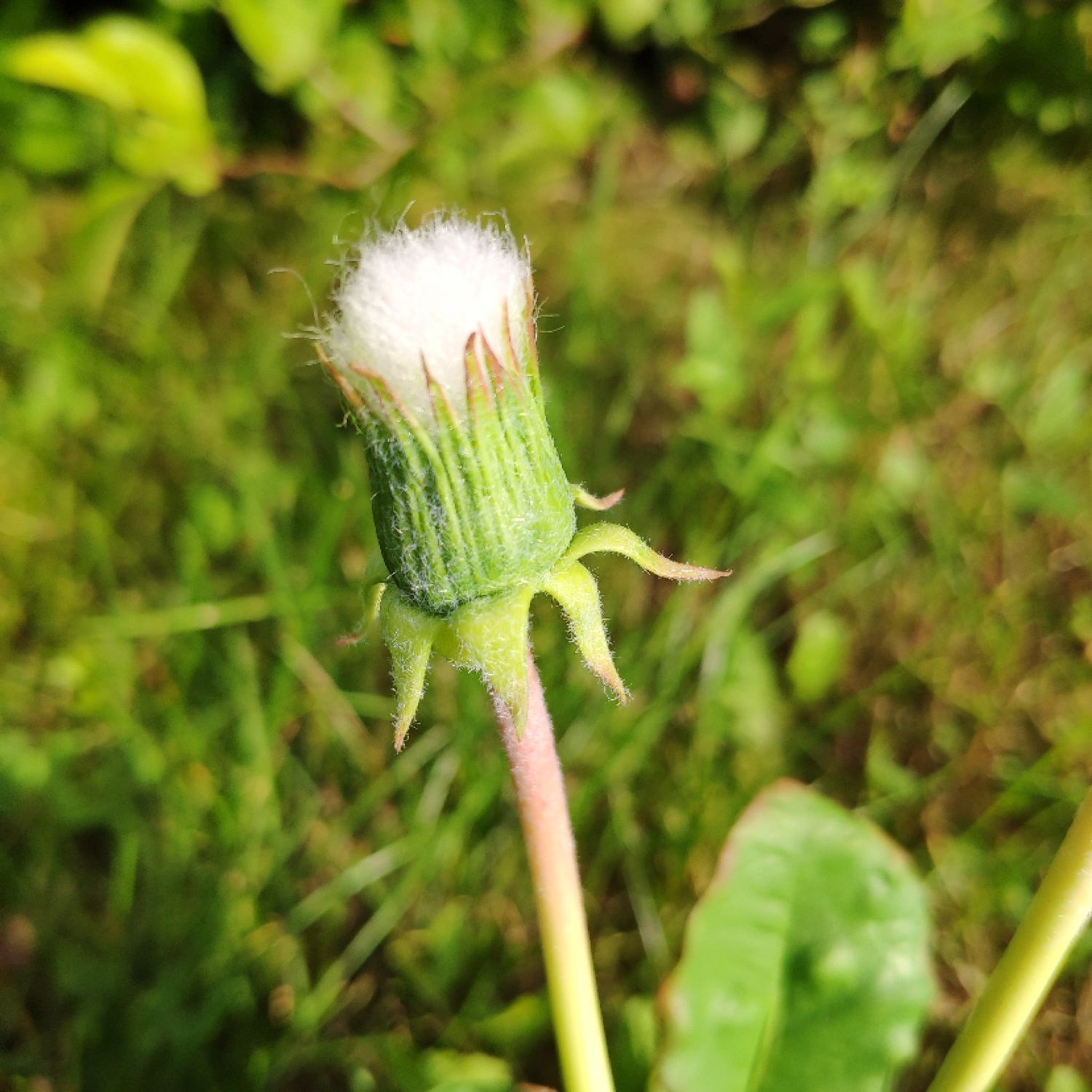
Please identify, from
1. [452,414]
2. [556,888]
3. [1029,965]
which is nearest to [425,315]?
[452,414]

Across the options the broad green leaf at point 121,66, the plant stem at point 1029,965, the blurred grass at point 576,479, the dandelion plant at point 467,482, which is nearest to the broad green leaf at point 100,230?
the blurred grass at point 576,479

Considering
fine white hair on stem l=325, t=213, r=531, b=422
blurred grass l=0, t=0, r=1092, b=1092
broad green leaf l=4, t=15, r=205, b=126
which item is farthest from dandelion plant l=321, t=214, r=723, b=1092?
broad green leaf l=4, t=15, r=205, b=126

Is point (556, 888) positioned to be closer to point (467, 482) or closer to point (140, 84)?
point (467, 482)

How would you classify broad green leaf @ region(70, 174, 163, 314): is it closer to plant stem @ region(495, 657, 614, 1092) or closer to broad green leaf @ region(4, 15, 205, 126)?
broad green leaf @ region(4, 15, 205, 126)

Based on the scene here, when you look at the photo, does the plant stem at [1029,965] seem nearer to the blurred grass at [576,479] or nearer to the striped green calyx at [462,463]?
the striped green calyx at [462,463]

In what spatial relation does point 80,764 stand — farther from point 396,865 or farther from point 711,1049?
point 711,1049

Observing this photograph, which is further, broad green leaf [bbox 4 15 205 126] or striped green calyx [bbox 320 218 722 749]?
broad green leaf [bbox 4 15 205 126]

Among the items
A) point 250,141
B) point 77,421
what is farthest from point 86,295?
point 250,141
